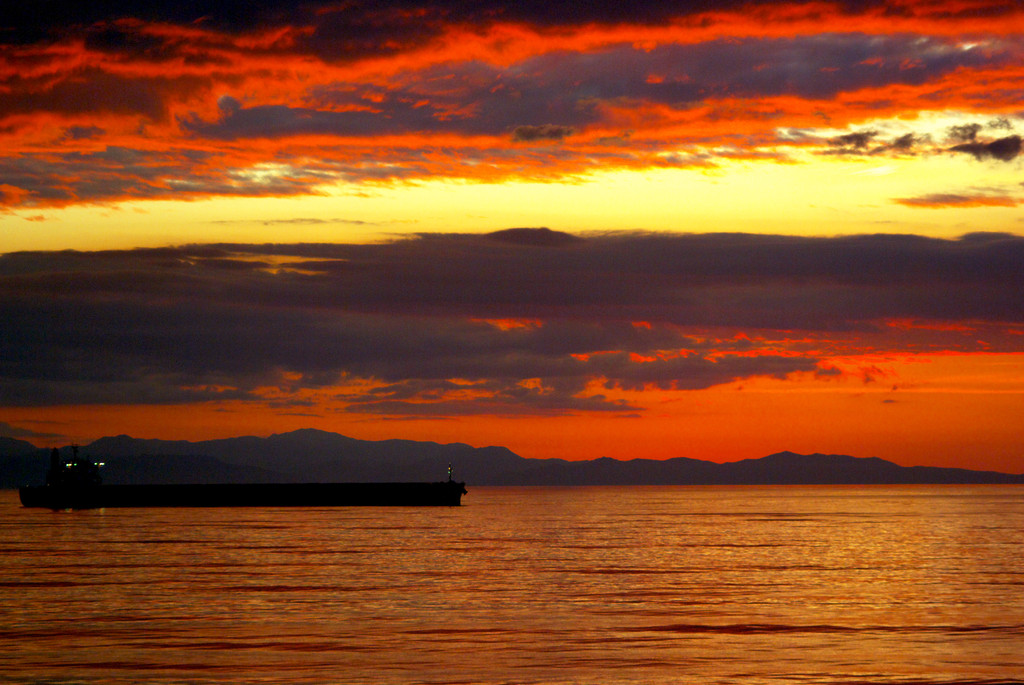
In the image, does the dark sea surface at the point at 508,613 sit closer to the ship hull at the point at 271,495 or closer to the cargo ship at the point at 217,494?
the cargo ship at the point at 217,494

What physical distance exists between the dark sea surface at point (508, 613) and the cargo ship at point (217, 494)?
259 feet

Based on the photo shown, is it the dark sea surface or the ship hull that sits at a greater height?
the dark sea surface

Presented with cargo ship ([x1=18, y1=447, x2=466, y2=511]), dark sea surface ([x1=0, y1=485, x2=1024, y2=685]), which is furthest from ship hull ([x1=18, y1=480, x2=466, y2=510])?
dark sea surface ([x1=0, y1=485, x2=1024, y2=685])

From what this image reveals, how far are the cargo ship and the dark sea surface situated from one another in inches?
3109

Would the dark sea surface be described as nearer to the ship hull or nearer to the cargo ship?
the cargo ship

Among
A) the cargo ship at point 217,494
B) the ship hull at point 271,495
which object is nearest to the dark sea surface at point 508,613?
the cargo ship at point 217,494

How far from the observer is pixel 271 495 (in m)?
169

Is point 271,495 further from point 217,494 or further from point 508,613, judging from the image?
point 508,613

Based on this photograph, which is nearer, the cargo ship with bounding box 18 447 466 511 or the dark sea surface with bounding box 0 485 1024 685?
the dark sea surface with bounding box 0 485 1024 685

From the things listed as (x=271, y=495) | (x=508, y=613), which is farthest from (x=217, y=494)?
(x=508, y=613)

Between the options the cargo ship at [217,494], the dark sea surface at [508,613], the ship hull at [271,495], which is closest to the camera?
the dark sea surface at [508,613]

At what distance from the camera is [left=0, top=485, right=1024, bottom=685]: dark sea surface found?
27156mm

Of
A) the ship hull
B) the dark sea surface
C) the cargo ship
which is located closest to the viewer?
the dark sea surface

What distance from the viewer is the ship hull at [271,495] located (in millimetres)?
158875
